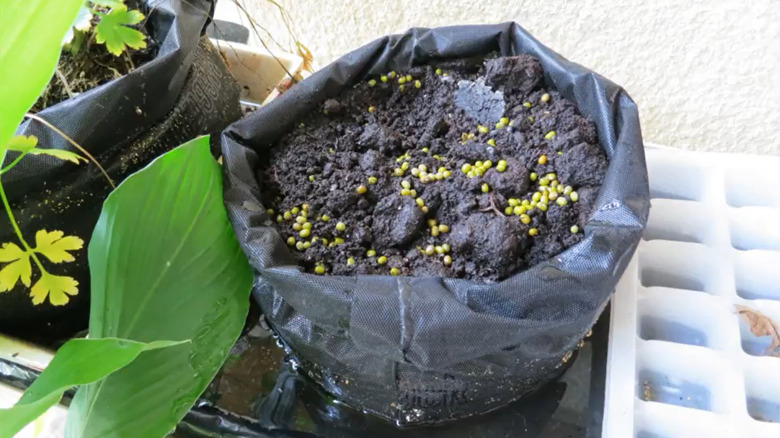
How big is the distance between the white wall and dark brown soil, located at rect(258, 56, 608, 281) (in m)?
0.32

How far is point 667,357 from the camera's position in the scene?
751mm

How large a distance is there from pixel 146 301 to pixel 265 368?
0.27 metres

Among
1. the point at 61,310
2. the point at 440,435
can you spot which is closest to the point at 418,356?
the point at 440,435

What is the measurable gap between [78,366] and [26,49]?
0.23m

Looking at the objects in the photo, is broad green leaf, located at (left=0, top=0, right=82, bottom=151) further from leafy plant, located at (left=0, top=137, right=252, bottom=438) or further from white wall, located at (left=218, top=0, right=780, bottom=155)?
white wall, located at (left=218, top=0, right=780, bottom=155)

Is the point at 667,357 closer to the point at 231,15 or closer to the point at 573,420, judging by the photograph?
the point at 573,420

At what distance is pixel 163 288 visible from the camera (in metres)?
0.62

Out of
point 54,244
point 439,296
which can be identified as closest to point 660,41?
point 439,296

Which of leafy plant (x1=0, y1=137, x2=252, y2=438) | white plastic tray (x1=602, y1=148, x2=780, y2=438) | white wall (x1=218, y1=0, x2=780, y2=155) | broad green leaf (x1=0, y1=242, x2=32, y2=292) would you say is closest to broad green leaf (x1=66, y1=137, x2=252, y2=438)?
leafy plant (x1=0, y1=137, x2=252, y2=438)

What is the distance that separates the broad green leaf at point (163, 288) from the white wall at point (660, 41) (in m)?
0.59

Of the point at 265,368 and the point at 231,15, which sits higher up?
the point at 231,15

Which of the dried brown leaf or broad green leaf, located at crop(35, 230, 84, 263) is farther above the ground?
broad green leaf, located at crop(35, 230, 84, 263)

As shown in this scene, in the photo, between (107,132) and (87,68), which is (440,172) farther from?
(87,68)

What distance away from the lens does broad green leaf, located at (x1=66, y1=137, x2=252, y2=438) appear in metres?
0.58
